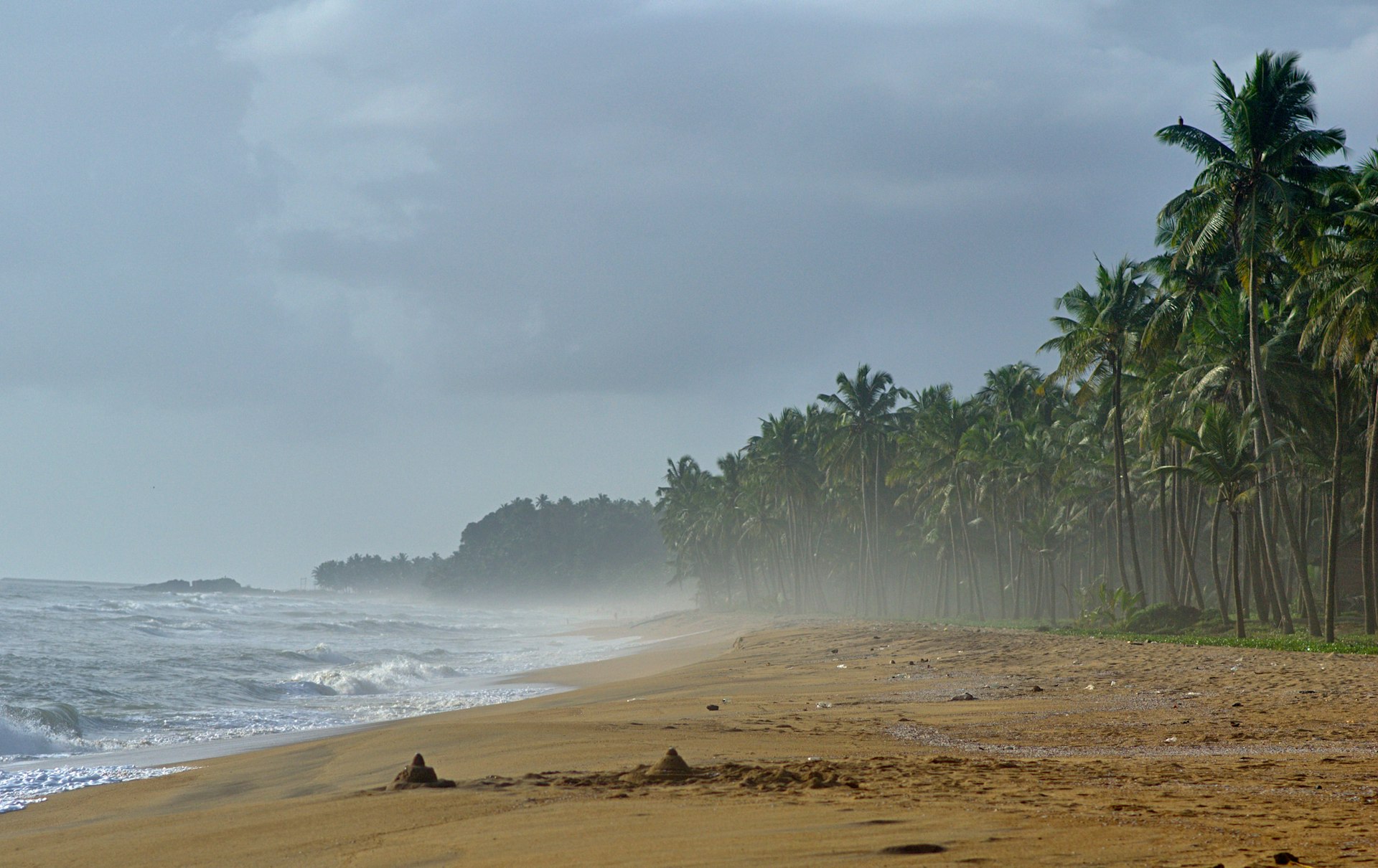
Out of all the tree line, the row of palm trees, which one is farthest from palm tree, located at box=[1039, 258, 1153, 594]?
the tree line

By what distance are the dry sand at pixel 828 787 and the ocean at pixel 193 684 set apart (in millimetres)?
2707

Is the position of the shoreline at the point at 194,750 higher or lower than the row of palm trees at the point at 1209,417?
lower

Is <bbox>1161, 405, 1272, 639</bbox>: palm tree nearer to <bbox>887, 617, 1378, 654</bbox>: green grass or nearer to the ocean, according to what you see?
<bbox>887, 617, 1378, 654</bbox>: green grass

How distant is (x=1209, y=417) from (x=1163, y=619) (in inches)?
322

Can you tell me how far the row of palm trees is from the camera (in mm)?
22531

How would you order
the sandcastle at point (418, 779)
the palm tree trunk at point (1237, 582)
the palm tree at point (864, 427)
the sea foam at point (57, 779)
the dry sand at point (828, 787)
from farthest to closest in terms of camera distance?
the palm tree at point (864, 427) → the palm tree trunk at point (1237, 582) → the sea foam at point (57, 779) → the sandcastle at point (418, 779) → the dry sand at point (828, 787)

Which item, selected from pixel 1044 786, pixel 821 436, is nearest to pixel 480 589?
pixel 821 436

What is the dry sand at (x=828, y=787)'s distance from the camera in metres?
4.82

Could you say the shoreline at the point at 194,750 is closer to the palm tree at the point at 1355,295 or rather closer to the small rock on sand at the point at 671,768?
the small rock on sand at the point at 671,768

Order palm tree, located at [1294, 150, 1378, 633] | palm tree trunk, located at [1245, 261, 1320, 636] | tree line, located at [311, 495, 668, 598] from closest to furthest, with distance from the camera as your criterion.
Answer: palm tree, located at [1294, 150, 1378, 633], palm tree trunk, located at [1245, 261, 1320, 636], tree line, located at [311, 495, 668, 598]

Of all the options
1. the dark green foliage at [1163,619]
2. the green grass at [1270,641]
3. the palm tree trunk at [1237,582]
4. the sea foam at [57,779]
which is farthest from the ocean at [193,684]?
the dark green foliage at [1163,619]

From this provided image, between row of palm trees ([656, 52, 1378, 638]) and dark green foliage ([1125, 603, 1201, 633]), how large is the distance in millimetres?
1098

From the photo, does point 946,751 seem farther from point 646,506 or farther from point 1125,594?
point 646,506

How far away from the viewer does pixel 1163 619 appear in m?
28.3
